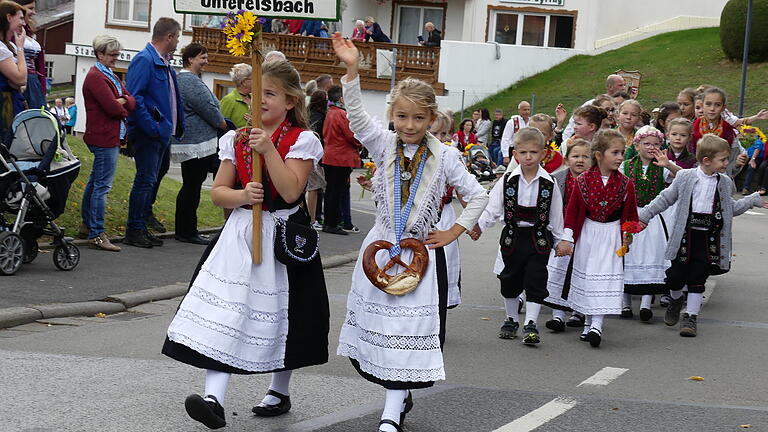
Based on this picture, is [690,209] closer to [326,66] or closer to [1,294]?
[1,294]

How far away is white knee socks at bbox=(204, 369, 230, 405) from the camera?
18.5 feet

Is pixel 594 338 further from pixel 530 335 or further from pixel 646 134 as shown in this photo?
pixel 646 134

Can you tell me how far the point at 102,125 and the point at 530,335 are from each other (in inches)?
195

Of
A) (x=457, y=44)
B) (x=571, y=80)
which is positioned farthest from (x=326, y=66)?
(x=571, y=80)

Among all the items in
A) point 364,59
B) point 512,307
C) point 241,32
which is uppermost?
point 364,59

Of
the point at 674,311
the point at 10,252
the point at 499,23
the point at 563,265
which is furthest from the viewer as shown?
the point at 499,23

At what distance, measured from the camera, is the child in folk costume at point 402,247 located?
587cm

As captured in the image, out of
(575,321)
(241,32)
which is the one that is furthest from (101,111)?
(241,32)

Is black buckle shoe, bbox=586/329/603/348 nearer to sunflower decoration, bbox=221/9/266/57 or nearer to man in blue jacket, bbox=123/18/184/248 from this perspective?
sunflower decoration, bbox=221/9/266/57

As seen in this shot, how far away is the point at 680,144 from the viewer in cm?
1090

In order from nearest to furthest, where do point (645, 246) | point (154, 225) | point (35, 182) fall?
point (35, 182) → point (645, 246) → point (154, 225)

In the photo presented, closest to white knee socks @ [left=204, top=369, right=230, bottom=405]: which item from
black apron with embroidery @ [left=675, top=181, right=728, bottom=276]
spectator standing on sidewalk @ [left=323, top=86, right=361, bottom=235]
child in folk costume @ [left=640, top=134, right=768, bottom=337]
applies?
child in folk costume @ [left=640, top=134, right=768, bottom=337]

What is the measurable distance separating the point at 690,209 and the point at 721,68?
2965 centimetres

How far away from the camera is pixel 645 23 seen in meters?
46.0
